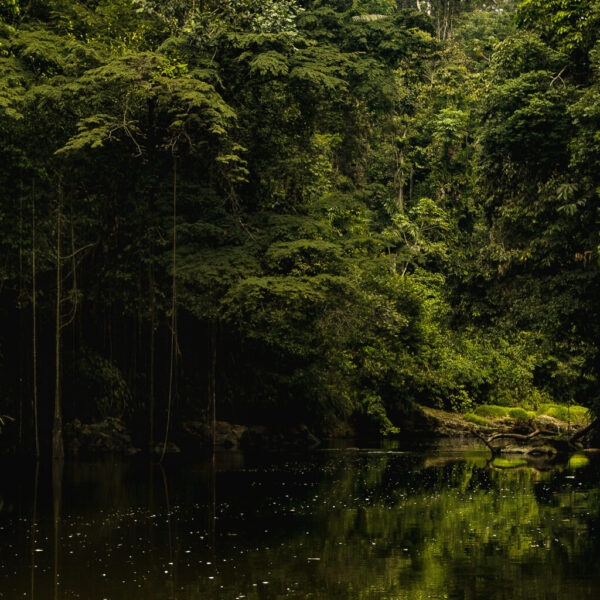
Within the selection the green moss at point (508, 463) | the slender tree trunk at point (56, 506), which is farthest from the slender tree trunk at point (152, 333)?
the green moss at point (508, 463)

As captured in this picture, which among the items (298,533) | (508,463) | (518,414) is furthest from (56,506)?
(518,414)

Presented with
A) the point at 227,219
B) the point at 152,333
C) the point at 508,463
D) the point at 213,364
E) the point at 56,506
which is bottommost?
the point at 508,463

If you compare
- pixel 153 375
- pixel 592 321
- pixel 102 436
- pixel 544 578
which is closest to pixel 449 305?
pixel 592 321

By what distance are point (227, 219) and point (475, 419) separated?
1327 centimetres

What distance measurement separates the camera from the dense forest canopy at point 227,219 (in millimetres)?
22391

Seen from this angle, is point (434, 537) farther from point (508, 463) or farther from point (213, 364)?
point (213, 364)

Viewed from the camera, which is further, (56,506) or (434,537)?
(56,506)

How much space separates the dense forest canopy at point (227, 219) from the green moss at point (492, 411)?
3846 millimetres

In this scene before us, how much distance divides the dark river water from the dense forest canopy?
15.6 feet

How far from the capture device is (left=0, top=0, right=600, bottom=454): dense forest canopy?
73.5 feet

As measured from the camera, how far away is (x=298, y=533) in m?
13.1

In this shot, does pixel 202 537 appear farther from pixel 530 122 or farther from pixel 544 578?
pixel 530 122

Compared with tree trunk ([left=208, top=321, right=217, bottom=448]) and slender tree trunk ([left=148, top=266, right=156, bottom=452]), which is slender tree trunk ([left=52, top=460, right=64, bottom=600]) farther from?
tree trunk ([left=208, top=321, right=217, bottom=448])

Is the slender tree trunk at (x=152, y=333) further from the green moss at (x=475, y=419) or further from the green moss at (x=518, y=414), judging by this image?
the green moss at (x=518, y=414)
